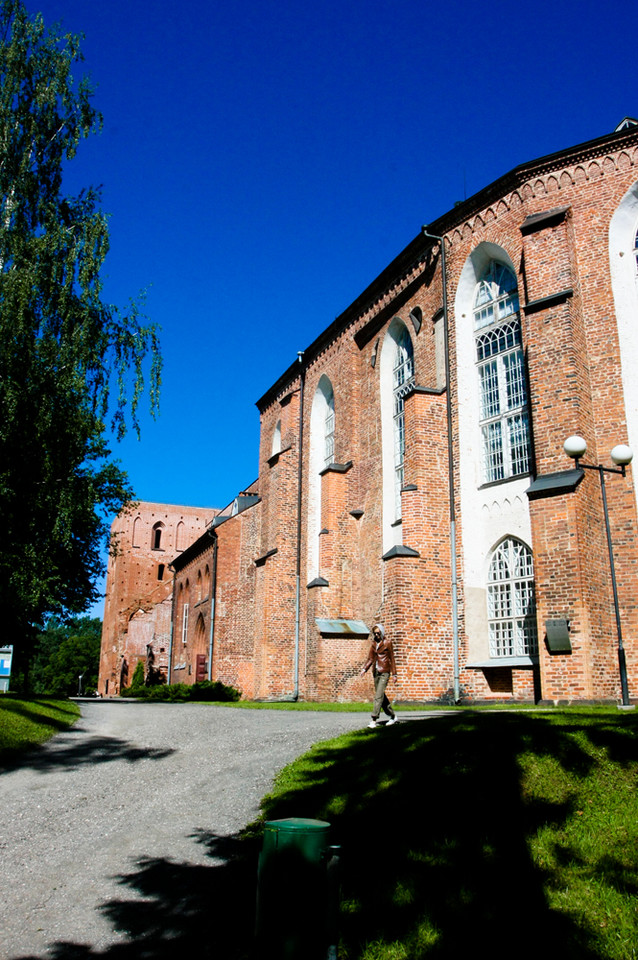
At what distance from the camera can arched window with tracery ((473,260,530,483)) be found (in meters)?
17.6

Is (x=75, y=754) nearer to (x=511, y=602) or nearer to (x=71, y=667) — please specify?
(x=511, y=602)

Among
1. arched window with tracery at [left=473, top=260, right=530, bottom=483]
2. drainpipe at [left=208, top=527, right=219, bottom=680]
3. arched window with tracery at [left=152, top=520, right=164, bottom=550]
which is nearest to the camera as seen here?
arched window with tracery at [left=473, top=260, right=530, bottom=483]

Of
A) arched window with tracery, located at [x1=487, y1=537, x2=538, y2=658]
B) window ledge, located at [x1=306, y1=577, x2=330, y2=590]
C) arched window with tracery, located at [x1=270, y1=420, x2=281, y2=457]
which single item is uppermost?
arched window with tracery, located at [x1=270, y1=420, x2=281, y2=457]

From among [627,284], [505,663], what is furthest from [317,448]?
[627,284]

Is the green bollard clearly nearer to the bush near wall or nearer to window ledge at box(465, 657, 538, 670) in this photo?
window ledge at box(465, 657, 538, 670)

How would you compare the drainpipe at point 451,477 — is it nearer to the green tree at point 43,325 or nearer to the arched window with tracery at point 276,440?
the green tree at point 43,325

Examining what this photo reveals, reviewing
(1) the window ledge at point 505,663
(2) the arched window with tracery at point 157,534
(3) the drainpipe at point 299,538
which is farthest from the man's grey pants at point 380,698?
(2) the arched window with tracery at point 157,534

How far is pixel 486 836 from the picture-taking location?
5859 millimetres

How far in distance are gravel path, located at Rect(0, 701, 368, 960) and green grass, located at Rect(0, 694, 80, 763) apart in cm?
32

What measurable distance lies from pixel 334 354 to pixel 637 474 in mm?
13198

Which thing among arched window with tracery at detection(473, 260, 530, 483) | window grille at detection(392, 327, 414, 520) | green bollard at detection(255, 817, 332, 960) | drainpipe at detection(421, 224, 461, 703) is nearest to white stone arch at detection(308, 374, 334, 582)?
window grille at detection(392, 327, 414, 520)

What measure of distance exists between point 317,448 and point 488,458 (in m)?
10.2

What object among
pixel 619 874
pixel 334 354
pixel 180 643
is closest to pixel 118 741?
pixel 619 874

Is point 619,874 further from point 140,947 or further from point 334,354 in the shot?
point 334,354
